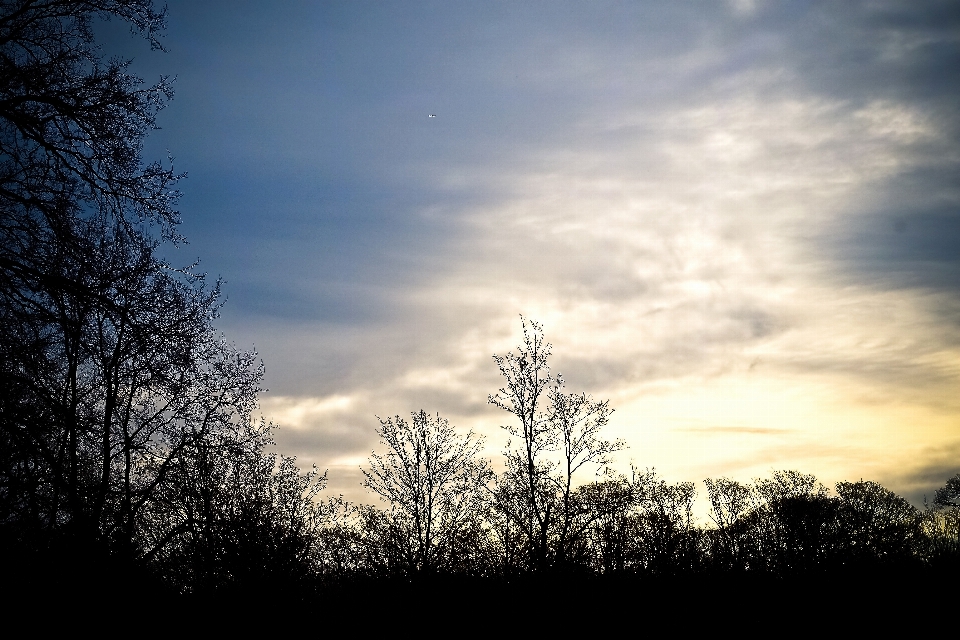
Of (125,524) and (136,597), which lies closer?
(136,597)

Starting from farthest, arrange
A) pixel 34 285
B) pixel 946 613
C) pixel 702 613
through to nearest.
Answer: pixel 702 613 → pixel 946 613 → pixel 34 285

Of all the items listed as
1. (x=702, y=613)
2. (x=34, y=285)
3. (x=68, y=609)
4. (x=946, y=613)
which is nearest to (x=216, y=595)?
(x=68, y=609)

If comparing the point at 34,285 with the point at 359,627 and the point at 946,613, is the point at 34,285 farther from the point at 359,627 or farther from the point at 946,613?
Result: the point at 946,613

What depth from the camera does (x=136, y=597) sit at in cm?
1167

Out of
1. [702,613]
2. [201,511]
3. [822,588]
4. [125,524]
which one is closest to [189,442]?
[125,524]

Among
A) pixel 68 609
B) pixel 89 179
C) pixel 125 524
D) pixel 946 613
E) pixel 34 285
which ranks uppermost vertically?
pixel 89 179

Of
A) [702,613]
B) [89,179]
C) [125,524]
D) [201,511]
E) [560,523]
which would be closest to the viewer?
[89,179]

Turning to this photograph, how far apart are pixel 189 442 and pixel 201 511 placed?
4.92 meters

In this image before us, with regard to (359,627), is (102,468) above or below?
above

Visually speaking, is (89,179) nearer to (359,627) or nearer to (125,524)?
(359,627)

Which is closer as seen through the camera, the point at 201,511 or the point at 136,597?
the point at 136,597

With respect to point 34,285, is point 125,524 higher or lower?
lower

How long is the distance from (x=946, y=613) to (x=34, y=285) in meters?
12.1

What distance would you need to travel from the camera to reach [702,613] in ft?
33.8
